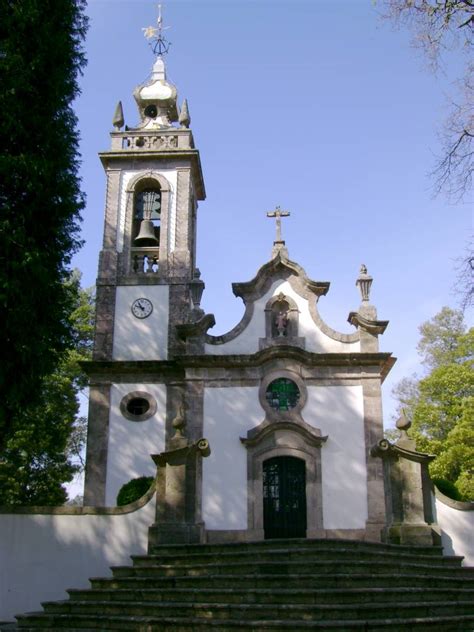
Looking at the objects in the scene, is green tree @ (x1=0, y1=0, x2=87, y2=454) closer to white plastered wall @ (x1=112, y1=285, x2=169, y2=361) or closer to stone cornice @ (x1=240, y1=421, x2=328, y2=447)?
stone cornice @ (x1=240, y1=421, x2=328, y2=447)

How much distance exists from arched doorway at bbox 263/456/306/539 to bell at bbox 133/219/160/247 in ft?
25.6

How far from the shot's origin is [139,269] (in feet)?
69.2

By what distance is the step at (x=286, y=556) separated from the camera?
11.9 meters

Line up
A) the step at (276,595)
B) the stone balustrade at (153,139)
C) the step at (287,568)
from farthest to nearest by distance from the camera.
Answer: the stone balustrade at (153,139), the step at (287,568), the step at (276,595)

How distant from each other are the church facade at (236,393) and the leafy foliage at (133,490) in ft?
2.33

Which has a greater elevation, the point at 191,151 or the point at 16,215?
the point at 191,151

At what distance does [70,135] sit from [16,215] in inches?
86.7

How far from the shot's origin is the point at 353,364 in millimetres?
17578

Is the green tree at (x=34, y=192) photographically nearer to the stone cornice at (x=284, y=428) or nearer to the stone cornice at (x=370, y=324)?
the stone cornice at (x=284, y=428)

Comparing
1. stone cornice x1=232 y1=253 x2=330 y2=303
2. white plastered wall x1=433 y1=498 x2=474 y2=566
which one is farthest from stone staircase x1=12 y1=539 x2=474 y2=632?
stone cornice x1=232 y1=253 x2=330 y2=303

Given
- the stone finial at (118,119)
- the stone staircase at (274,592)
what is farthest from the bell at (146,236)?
the stone staircase at (274,592)

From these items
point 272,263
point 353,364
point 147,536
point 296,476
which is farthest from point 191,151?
point 147,536

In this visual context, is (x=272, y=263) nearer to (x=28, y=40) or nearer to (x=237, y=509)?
(x=237, y=509)

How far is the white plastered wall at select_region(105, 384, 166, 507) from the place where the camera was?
1812 cm
